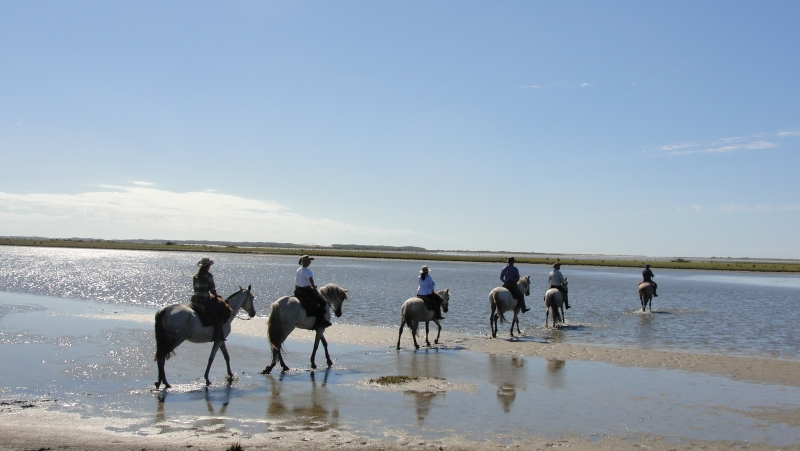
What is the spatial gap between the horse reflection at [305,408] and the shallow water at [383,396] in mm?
30

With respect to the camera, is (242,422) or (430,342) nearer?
(242,422)

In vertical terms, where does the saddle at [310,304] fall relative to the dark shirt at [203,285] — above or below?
below

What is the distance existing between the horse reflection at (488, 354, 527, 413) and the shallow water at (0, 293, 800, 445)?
1.4 inches

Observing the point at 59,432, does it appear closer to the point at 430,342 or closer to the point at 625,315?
the point at 430,342

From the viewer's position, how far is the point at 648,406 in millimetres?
10805

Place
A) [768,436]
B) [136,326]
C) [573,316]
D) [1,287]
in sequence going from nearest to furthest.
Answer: [768,436]
[136,326]
[573,316]
[1,287]

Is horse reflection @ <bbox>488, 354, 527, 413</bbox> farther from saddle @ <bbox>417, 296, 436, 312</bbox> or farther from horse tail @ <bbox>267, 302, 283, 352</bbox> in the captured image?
horse tail @ <bbox>267, 302, 283, 352</bbox>

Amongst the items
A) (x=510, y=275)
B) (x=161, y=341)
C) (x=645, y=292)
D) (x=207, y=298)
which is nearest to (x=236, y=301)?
(x=207, y=298)

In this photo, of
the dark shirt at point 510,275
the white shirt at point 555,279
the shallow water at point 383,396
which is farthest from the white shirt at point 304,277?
the white shirt at point 555,279

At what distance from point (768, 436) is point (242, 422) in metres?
8.06

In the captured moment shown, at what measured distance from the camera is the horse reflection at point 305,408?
908 cm

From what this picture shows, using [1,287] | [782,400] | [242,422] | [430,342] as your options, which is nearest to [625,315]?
[430,342]

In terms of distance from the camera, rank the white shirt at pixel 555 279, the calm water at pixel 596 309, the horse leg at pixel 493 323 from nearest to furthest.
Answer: the horse leg at pixel 493 323 → the calm water at pixel 596 309 → the white shirt at pixel 555 279

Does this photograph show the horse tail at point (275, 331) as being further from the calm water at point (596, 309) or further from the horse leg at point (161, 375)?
the calm water at point (596, 309)
